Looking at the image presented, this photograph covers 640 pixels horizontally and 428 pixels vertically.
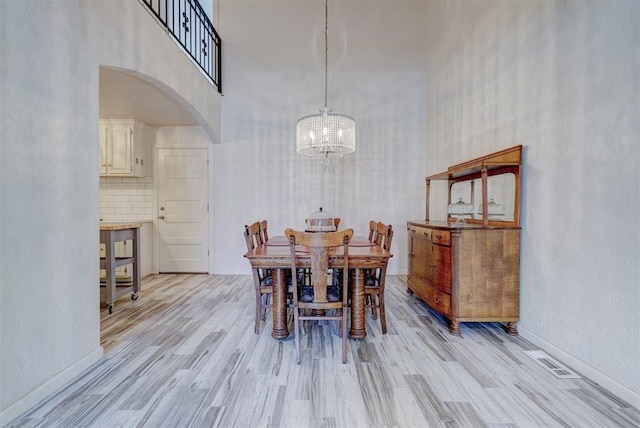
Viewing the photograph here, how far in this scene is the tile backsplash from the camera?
14.9ft

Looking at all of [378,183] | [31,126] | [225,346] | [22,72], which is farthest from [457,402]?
[378,183]

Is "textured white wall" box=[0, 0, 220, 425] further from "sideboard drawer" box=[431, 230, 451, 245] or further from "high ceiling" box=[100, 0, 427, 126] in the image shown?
"sideboard drawer" box=[431, 230, 451, 245]

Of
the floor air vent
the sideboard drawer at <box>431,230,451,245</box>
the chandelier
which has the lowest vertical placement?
the floor air vent

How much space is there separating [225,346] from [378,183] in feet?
10.9

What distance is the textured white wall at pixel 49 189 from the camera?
145 cm

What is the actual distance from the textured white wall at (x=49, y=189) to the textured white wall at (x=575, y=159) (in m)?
3.35

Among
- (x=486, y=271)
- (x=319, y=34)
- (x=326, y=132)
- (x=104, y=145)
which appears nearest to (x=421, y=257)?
(x=486, y=271)

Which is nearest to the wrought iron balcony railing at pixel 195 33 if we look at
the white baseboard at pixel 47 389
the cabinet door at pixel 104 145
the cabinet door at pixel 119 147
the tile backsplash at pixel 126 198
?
the cabinet door at pixel 119 147

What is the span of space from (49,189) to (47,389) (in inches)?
46.0

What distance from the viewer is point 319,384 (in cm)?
177

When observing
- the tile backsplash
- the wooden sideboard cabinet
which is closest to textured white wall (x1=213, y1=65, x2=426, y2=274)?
the tile backsplash

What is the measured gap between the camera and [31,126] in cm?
156

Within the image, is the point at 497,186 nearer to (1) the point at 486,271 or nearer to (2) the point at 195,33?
(1) the point at 486,271

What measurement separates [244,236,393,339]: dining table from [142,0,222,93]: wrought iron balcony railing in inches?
105
